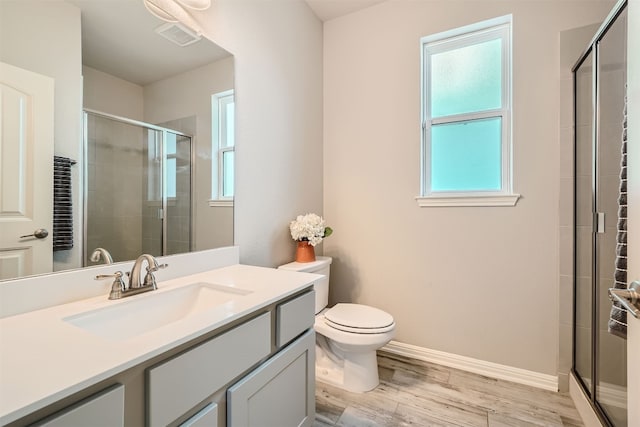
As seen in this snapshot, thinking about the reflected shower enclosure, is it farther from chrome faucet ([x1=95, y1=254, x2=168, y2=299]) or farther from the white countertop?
the white countertop

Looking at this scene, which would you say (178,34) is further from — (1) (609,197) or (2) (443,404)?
(2) (443,404)

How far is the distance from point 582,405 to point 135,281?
2.24 metres

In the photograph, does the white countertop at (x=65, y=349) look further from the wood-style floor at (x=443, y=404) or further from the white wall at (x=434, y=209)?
the white wall at (x=434, y=209)

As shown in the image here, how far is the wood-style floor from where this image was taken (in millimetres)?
1483

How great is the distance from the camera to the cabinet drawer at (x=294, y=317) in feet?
3.53

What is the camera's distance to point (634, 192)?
71cm

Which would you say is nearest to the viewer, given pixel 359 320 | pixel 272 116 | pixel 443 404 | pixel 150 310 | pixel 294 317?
pixel 150 310

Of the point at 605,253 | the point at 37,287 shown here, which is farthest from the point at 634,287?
the point at 37,287

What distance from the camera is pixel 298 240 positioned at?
1.99 metres

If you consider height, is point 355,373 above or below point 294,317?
below

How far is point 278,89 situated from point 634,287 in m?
1.91

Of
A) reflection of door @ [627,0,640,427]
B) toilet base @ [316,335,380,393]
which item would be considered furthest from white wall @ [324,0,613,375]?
reflection of door @ [627,0,640,427]

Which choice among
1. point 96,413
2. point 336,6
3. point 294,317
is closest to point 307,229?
point 294,317

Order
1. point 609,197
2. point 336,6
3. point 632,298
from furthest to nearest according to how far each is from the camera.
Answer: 1. point 336,6
2. point 609,197
3. point 632,298
